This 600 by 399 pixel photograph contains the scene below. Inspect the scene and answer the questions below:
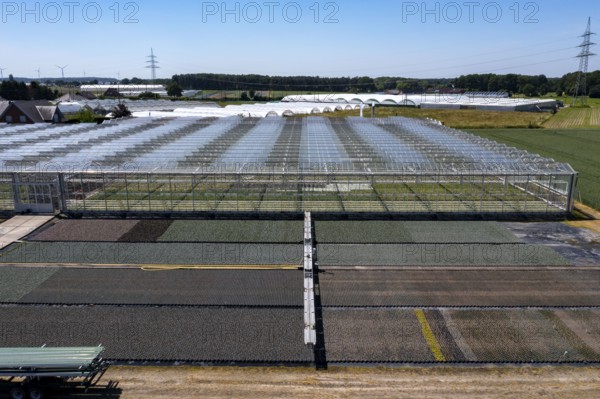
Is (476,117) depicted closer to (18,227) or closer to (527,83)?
(18,227)

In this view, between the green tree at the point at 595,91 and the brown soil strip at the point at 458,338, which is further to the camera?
the green tree at the point at 595,91

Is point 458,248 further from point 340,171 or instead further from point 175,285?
point 175,285

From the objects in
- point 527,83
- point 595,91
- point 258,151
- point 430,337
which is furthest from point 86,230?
point 527,83

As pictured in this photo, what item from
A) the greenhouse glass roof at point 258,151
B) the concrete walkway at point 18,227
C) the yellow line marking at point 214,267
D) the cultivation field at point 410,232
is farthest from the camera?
the greenhouse glass roof at point 258,151

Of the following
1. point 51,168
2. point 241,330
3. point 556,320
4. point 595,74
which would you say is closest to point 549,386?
point 556,320

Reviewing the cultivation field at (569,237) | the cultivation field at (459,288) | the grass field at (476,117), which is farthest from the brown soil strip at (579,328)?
the grass field at (476,117)

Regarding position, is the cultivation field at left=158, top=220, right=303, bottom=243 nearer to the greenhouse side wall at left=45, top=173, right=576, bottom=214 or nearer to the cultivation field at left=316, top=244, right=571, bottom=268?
the greenhouse side wall at left=45, top=173, right=576, bottom=214

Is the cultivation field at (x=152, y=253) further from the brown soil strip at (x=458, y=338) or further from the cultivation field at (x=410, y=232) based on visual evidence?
the brown soil strip at (x=458, y=338)

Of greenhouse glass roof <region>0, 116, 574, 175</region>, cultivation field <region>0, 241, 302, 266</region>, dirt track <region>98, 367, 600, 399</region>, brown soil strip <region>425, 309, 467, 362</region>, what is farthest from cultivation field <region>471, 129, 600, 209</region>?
cultivation field <region>0, 241, 302, 266</region>
